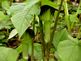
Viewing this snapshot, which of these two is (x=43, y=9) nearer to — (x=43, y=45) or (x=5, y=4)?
(x=43, y=45)

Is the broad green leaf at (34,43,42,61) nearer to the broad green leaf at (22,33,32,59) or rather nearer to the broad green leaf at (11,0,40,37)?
the broad green leaf at (22,33,32,59)

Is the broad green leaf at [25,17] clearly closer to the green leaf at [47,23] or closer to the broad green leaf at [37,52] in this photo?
the green leaf at [47,23]

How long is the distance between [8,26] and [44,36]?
534 mm

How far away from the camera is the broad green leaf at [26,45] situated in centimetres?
86

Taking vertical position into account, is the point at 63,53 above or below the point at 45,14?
below

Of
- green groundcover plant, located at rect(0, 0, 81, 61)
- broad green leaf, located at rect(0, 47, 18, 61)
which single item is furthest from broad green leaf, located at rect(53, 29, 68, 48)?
broad green leaf, located at rect(0, 47, 18, 61)

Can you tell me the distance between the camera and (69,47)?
30.6 inches

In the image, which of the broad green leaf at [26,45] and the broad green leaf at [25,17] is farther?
the broad green leaf at [26,45]

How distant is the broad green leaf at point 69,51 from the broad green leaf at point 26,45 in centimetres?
13

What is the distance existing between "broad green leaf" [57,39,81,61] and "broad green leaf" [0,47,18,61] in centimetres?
18

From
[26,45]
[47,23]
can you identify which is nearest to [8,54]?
[26,45]

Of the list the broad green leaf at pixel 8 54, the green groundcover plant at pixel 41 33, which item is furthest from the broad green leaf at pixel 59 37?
the broad green leaf at pixel 8 54

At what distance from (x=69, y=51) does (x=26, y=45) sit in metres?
0.17

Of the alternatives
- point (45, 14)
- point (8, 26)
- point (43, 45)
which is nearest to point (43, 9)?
point (45, 14)
